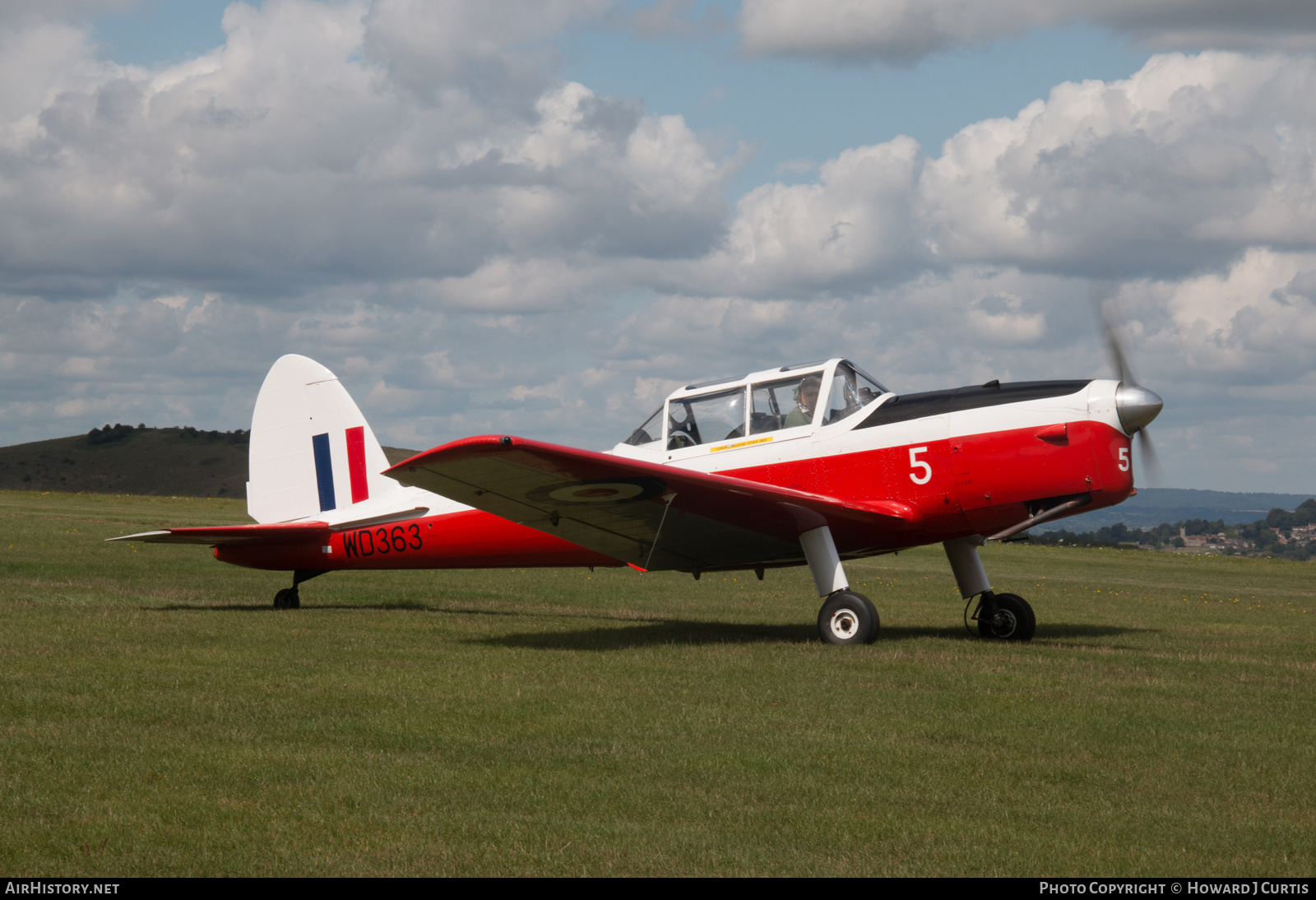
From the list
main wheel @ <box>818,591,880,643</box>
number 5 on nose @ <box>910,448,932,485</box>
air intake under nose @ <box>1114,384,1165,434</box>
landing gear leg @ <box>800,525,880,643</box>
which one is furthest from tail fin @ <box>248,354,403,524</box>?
air intake under nose @ <box>1114,384,1165,434</box>

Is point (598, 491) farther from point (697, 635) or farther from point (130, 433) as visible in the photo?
point (130, 433)

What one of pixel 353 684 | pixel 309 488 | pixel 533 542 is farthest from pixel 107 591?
pixel 353 684

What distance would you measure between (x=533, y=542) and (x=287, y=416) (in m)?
4.04

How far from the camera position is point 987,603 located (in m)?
11.6

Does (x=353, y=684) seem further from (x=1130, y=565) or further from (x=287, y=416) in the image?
(x=1130, y=565)

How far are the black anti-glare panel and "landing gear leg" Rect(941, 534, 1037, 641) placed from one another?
150 cm

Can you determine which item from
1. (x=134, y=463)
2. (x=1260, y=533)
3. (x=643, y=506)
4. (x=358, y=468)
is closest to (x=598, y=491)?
(x=643, y=506)

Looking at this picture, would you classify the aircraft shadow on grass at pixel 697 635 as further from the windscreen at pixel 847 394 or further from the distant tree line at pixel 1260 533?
the distant tree line at pixel 1260 533

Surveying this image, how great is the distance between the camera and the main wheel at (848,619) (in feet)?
33.0

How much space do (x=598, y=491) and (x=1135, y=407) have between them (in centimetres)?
491

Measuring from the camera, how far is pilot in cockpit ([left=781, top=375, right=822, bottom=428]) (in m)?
11.1

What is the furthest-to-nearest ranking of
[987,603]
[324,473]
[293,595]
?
[324,473]
[293,595]
[987,603]

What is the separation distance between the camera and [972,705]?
7297 millimetres

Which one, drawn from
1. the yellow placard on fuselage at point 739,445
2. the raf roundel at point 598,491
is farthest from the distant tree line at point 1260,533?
the raf roundel at point 598,491
